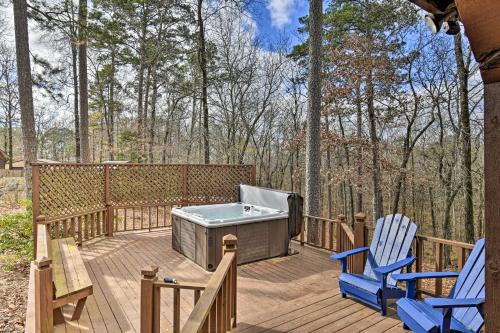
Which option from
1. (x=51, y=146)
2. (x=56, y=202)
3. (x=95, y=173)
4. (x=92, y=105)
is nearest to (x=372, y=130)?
(x=95, y=173)

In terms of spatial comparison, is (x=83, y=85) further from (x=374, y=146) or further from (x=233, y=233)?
(x=374, y=146)

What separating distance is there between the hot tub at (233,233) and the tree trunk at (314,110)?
3.28 ft

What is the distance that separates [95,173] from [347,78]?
7.30 metres

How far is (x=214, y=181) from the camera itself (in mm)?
7535

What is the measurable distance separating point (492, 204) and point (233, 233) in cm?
390

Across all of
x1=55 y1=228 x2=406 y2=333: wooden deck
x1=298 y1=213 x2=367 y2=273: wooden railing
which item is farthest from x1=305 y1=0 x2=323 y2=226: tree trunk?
x1=55 y1=228 x2=406 y2=333: wooden deck

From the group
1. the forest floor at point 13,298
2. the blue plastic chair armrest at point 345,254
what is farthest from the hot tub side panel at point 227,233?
the forest floor at point 13,298

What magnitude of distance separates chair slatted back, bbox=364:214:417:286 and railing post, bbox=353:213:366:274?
0.26m

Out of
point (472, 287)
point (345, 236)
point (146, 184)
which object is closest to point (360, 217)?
point (345, 236)

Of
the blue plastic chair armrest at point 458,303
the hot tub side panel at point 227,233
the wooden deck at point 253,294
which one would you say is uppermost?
the blue plastic chair armrest at point 458,303

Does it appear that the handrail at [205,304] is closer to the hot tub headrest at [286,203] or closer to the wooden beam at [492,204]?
the wooden beam at [492,204]

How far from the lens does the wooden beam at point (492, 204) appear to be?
108cm

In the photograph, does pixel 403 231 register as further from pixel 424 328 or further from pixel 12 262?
pixel 12 262

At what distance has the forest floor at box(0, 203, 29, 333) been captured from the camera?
4023 millimetres
